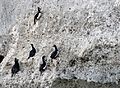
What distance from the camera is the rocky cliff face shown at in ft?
119

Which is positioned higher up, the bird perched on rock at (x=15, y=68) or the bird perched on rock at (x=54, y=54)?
A: the bird perched on rock at (x=54, y=54)

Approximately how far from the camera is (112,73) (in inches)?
1367

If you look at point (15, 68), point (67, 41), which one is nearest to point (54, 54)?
point (67, 41)

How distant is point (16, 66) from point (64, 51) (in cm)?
457

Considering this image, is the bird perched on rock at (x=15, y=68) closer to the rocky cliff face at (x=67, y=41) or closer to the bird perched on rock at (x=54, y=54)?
the rocky cliff face at (x=67, y=41)

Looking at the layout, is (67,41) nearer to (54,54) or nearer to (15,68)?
(54,54)

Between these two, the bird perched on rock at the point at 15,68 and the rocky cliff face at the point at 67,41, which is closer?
the rocky cliff face at the point at 67,41

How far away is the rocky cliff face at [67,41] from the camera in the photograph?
119ft

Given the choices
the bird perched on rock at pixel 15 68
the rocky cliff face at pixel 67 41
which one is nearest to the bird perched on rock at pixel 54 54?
the rocky cliff face at pixel 67 41

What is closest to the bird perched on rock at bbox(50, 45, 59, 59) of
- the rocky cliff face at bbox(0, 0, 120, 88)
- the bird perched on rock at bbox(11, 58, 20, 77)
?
the rocky cliff face at bbox(0, 0, 120, 88)

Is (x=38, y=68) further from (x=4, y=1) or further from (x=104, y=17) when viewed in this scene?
(x=4, y=1)

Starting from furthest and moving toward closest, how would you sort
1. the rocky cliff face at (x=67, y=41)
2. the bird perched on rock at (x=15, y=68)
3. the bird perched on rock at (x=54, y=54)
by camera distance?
the bird perched on rock at (x=15, y=68), the bird perched on rock at (x=54, y=54), the rocky cliff face at (x=67, y=41)

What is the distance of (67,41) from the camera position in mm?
39750

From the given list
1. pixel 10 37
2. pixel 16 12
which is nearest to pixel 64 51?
pixel 10 37
